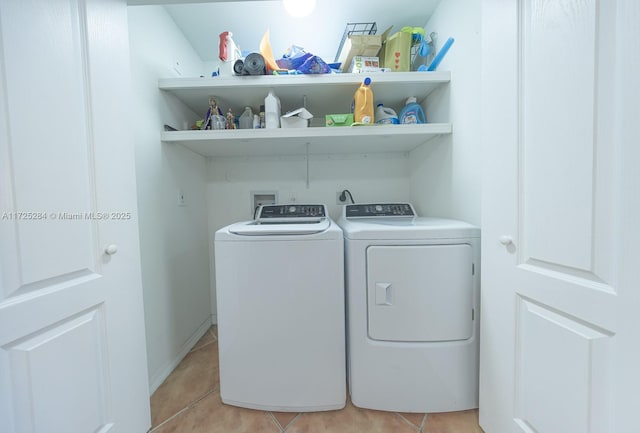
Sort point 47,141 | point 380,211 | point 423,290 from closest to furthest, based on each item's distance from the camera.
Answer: point 47,141, point 423,290, point 380,211

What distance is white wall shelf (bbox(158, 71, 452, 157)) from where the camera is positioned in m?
1.45

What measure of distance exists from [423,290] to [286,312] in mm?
698

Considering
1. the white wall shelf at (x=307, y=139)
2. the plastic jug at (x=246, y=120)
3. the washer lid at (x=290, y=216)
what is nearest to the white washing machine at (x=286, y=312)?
the washer lid at (x=290, y=216)

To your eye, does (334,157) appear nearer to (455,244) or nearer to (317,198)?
(317,198)

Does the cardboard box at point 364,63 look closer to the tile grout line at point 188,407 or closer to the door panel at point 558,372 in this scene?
the door panel at point 558,372

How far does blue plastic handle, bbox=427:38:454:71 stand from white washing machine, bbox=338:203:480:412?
3.89 feet

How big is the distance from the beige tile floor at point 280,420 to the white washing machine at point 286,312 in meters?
0.06

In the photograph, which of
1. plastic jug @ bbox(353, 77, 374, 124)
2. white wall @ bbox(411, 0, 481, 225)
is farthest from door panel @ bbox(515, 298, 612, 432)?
plastic jug @ bbox(353, 77, 374, 124)

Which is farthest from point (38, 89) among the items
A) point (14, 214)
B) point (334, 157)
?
point (334, 157)

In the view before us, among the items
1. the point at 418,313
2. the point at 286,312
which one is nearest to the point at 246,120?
the point at 286,312

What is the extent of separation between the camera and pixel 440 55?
Result: 152cm

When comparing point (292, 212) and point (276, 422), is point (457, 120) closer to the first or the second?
point (292, 212)

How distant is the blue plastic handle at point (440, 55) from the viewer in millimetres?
1433

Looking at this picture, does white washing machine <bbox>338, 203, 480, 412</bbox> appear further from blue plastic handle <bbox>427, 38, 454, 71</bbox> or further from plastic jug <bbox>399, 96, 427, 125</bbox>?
blue plastic handle <bbox>427, 38, 454, 71</bbox>
